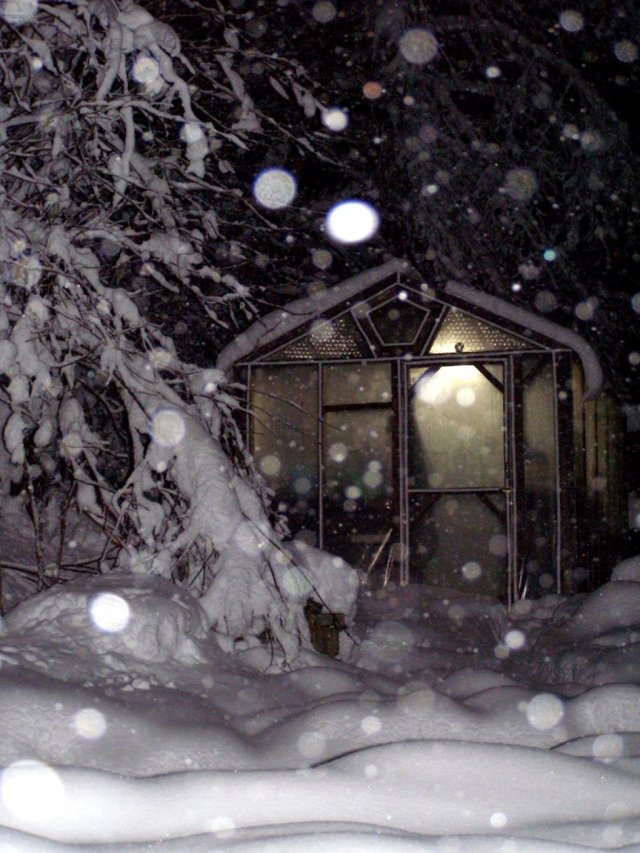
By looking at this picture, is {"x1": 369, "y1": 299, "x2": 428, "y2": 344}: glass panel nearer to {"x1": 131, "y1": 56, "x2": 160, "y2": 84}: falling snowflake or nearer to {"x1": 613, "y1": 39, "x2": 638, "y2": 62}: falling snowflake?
{"x1": 613, "y1": 39, "x2": 638, "y2": 62}: falling snowflake

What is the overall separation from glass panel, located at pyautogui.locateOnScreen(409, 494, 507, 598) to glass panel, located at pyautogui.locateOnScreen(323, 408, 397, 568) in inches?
16.1

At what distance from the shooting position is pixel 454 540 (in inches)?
357

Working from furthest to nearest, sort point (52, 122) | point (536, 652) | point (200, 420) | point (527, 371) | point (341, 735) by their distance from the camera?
point (527, 371) → point (536, 652) → point (200, 420) → point (52, 122) → point (341, 735)

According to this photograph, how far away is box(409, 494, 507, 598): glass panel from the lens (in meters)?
8.98

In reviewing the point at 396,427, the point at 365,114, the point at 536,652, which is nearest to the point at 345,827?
the point at 536,652

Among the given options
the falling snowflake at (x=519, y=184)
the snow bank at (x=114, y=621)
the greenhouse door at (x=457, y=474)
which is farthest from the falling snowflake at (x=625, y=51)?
the snow bank at (x=114, y=621)

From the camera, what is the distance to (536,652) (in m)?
6.12

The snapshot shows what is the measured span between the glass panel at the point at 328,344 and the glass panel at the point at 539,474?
1729mm

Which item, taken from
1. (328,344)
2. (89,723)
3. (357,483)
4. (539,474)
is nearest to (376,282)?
(328,344)

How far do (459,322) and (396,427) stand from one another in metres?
1.25

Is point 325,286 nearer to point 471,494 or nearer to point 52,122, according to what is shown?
point 471,494

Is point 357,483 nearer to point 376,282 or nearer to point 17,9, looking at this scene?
point 376,282

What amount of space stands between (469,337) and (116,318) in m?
5.36

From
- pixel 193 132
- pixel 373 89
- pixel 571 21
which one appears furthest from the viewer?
pixel 571 21
